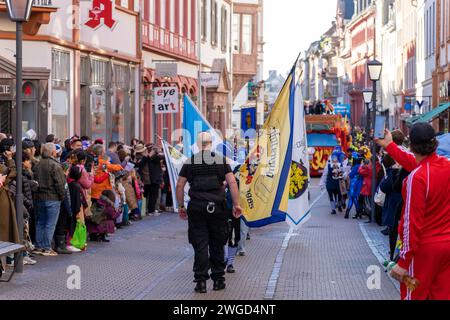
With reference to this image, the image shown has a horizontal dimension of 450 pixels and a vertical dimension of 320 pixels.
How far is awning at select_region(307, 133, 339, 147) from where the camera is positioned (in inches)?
1948

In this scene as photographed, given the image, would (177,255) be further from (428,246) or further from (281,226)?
(428,246)

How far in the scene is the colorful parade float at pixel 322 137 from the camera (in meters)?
48.8

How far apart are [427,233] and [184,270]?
7717 mm

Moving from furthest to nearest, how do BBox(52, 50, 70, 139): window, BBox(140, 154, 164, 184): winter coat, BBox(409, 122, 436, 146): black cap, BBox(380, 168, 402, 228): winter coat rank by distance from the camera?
BBox(52, 50, 70, 139): window
BBox(140, 154, 164, 184): winter coat
BBox(380, 168, 402, 228): winter coat
BBox(409, 122, 436, 146): black cap

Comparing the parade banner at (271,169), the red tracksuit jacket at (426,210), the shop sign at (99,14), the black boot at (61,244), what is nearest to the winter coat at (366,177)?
the shop sign at (99,14)

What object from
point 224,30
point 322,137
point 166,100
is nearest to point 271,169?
point 166,100

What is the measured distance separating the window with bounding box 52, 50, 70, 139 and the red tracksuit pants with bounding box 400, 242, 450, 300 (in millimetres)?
19416

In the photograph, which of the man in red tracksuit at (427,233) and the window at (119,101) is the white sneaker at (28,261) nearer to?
the man in red tracksuit at (427,233)

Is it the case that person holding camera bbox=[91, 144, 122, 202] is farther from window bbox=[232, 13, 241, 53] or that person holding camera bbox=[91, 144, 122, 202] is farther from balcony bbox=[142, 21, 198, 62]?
window bbox=[232, 13, 241, 53]

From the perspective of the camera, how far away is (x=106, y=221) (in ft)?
62.7

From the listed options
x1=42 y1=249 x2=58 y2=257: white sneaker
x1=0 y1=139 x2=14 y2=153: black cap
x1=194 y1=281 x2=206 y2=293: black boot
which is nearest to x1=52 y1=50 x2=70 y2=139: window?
x1=42 y1=249 x2=58 y2=257: white sneaker

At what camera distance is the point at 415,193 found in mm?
7809

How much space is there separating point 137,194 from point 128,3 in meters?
12.3
